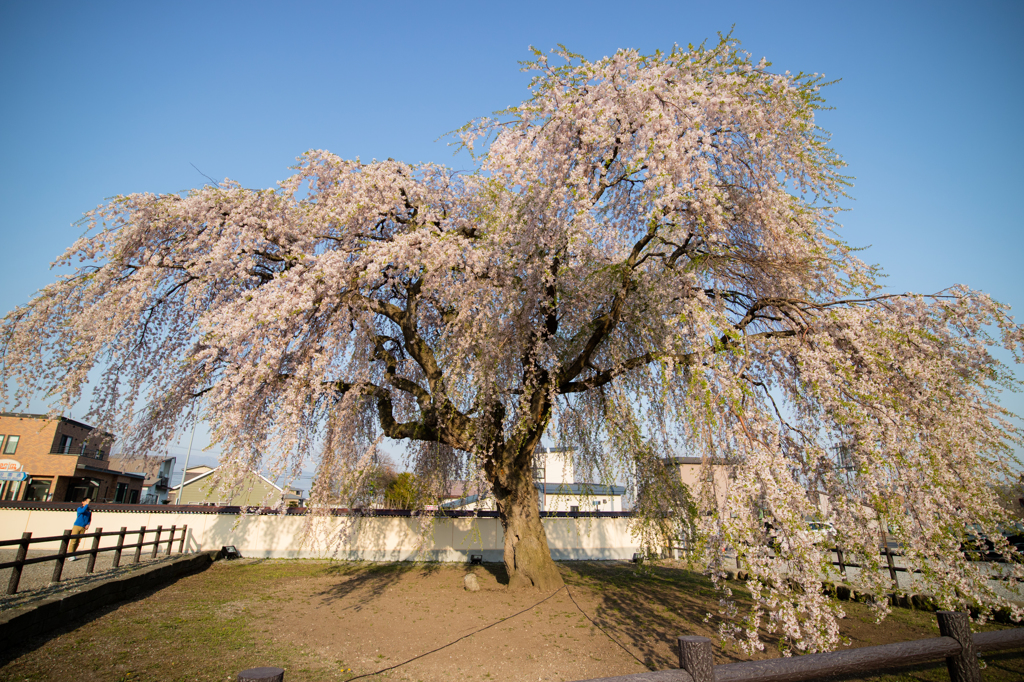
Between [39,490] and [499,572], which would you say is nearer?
[499,572]

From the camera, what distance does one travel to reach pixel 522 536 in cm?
947

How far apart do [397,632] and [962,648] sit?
6.96m

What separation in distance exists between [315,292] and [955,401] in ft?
27.4

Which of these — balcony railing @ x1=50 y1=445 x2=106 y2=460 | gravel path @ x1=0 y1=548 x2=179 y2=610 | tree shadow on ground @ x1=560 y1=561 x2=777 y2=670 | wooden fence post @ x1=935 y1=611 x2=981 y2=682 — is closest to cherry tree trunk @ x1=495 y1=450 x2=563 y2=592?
tree shadow on ground @ x1=560 y1=561 x2=777 y2=670

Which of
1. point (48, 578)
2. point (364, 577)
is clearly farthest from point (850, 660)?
point (48, 578)

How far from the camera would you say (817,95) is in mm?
6609

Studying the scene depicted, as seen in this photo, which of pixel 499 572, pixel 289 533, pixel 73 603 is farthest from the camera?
pixel 289 533

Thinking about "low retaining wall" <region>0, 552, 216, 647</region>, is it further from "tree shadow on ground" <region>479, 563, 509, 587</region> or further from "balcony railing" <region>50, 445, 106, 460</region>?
"balcony railing" <region>50, 445, 106, 460</region>

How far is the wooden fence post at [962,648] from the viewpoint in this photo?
3.76 meters

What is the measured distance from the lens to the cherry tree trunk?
9359 mm

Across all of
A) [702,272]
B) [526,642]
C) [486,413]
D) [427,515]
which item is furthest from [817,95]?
[427,515]

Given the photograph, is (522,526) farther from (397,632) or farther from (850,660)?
(850,660)

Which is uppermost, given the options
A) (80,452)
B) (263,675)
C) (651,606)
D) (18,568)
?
(80,452)

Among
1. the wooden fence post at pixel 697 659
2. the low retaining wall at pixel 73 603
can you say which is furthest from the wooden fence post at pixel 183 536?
the wooden fence post at pixel 697 659
